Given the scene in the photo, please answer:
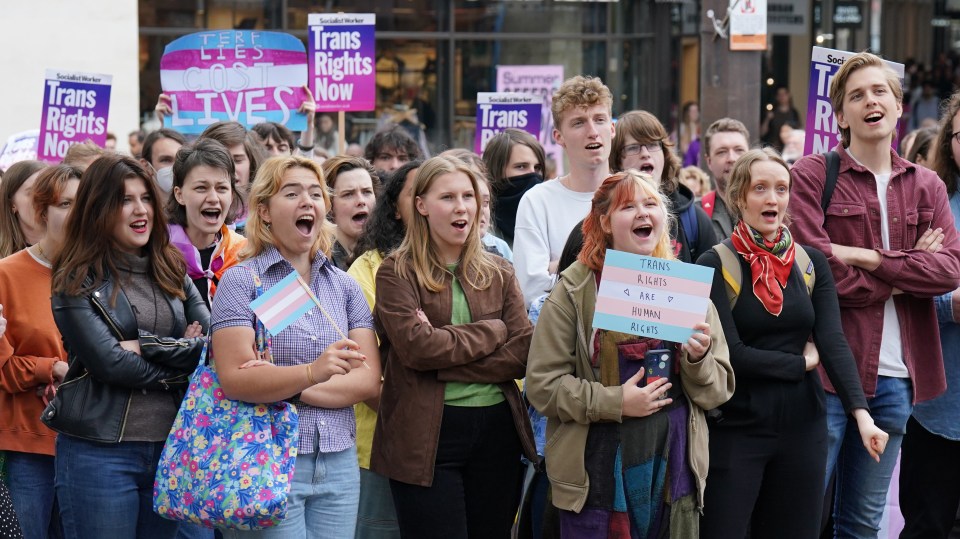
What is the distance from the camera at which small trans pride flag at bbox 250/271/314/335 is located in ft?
13.7

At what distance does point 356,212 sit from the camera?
19.5ft

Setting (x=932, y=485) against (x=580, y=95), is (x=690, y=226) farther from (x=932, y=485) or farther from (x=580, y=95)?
(x=932, y=485)

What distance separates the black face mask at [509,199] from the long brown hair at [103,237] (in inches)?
89.6

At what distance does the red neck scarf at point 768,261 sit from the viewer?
4719 millimetres

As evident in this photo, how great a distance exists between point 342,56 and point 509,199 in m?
3.24

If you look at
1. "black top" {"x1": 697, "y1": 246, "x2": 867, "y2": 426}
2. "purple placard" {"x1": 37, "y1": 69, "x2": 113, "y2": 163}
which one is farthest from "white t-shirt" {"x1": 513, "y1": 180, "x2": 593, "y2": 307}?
"purple placard" {"x1": 37, "y1": 69, "x2": 113, "y2": 163}

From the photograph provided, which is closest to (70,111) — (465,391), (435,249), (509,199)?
(509,199)

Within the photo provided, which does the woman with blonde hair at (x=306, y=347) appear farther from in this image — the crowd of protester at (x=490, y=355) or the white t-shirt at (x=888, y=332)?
the white t-shirt at (x=888, y=332)

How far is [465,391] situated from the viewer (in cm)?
463

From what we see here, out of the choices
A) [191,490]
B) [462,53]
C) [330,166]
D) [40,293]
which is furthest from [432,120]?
[191,490]

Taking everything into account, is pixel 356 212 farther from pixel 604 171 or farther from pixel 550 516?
pixel 550 516

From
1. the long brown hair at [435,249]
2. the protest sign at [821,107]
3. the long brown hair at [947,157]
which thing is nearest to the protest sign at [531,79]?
the protest sign at [821,107]

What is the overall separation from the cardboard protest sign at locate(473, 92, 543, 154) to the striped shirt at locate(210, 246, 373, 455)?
4.98 metres

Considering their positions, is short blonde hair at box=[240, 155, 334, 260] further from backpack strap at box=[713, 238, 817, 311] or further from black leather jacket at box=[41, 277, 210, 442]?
backpack strap at box=[713, 238, 817, 311]
